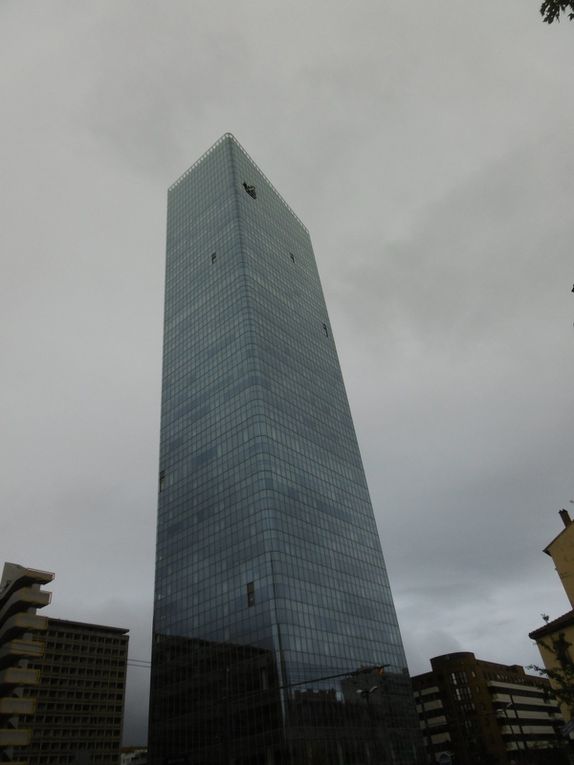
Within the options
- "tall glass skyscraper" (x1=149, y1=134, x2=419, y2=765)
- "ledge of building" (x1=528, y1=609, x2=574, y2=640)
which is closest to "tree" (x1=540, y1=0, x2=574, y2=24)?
"ledge of building" (x1=528, y1=609, x2=574, y2=640)

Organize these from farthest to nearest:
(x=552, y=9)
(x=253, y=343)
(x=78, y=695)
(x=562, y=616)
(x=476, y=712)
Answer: (x=78, y=695), (x=476, y=712), (x=253, y=343), (x=562, y=616), (x=552, y=9)

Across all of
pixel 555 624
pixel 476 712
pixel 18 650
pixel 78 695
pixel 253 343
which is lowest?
pixel 555 624

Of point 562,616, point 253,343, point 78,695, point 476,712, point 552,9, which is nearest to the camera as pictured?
point 552,9

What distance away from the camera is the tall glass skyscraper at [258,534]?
83875 mm

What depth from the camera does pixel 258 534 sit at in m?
92.2

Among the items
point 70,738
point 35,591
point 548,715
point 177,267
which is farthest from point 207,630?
point 548,715

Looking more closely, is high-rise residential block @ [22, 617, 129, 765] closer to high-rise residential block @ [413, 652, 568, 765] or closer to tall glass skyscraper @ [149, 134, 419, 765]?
tall glass skyscraper @ [149, 134, 419, 765]

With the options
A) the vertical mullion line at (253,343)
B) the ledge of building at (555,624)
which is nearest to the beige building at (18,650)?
the vertical mullion line at (253,343)

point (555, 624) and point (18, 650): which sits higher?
point (18, 650)

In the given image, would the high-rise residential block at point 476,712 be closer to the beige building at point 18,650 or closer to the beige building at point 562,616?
the beige building at point 562,616

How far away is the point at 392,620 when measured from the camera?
111m

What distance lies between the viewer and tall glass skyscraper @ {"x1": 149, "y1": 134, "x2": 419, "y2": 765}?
275ft

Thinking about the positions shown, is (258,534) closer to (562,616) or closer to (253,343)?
(253,343)

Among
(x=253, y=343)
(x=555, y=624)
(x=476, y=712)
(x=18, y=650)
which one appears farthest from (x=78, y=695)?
(x=555, y=624)
